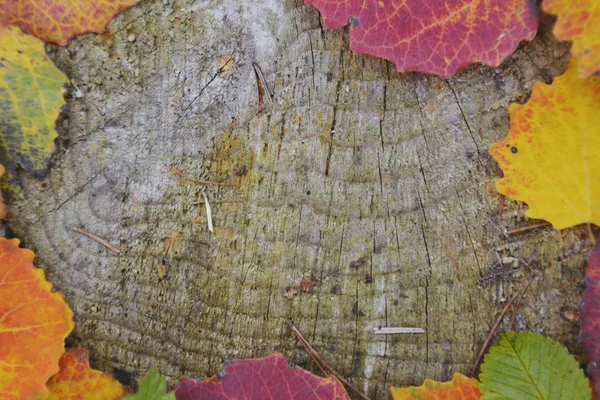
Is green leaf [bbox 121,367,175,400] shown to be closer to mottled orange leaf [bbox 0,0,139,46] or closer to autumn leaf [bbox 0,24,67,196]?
autumn leaf [bbox 0,24,67,196]

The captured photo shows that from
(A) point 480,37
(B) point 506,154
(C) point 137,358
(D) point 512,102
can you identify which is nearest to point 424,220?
(B) point 506,154

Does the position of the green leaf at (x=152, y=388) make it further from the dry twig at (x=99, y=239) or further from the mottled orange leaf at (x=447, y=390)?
the mottled orange leaf at (x=447, y=390)

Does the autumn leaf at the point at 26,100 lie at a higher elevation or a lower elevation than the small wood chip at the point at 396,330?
higher

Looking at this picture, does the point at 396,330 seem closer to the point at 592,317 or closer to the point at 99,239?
the point at 592,317

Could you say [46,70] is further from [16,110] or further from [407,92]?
[407,92]

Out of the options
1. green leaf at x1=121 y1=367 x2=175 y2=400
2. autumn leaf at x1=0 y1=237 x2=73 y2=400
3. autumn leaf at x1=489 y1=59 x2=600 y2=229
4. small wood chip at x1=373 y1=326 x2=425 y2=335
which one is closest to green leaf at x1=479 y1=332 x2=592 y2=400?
small wood chip at x1=373 y1=326 x2=425 y2=335

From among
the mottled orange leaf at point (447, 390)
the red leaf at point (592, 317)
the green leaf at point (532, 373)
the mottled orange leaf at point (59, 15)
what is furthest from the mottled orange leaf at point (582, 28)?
the mottled orange leaf at point (59, 15)

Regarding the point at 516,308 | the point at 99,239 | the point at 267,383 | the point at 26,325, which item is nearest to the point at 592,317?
the point at 516,308
